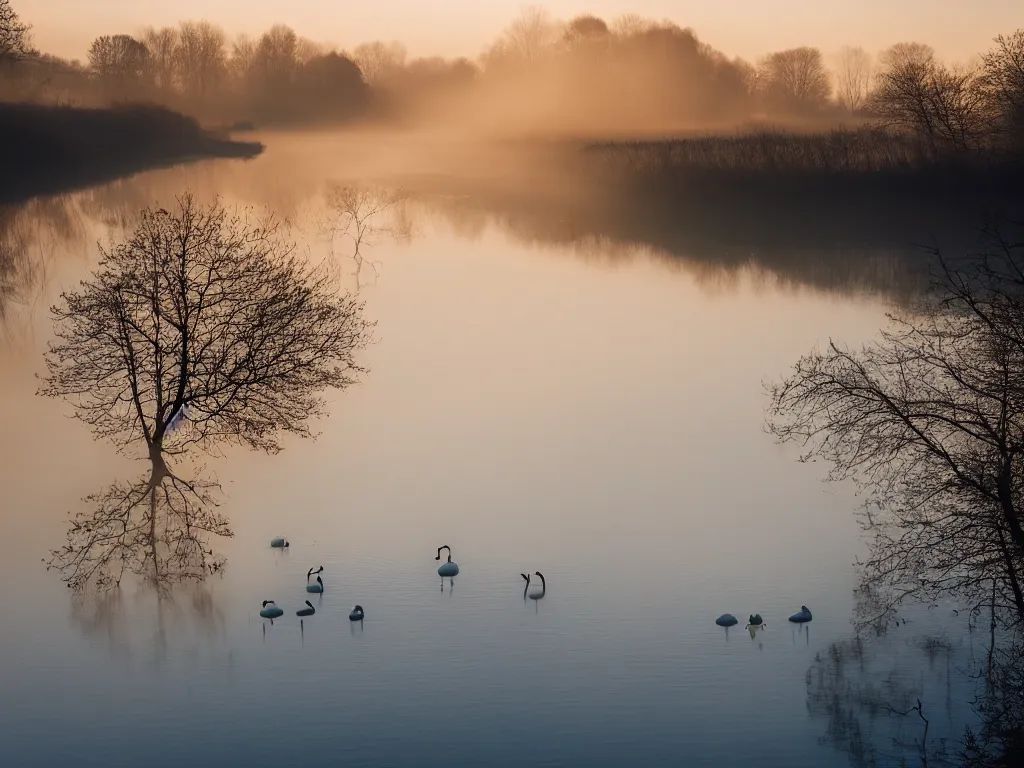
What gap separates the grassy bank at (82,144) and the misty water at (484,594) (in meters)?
41.8

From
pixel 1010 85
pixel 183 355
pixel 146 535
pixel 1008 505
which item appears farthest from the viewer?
pixel 1010 85

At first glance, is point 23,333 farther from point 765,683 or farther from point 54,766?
point 765,683

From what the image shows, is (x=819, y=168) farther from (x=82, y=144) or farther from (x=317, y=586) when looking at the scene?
(x=317, y=586)

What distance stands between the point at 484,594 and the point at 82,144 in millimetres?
71447

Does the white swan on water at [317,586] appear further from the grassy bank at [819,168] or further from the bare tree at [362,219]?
the grassy bank at [819,168]

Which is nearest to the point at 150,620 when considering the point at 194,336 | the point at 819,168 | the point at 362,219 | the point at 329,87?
the point at 194,336

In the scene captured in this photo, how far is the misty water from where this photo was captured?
1584 cm

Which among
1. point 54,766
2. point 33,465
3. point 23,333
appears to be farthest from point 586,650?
point 23,333

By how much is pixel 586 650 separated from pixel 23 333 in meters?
31.3

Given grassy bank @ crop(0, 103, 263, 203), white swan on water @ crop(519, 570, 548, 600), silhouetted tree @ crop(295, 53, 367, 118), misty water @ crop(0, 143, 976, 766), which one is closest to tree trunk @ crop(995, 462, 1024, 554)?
misty water @ crop(0, 143, 976, 766)

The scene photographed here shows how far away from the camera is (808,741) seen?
15.6m

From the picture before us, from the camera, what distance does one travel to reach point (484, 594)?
20.0 m

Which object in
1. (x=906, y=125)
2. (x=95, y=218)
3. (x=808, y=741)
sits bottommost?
(x=808, y=741)

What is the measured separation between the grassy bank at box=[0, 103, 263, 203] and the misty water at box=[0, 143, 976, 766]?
41.8 m
